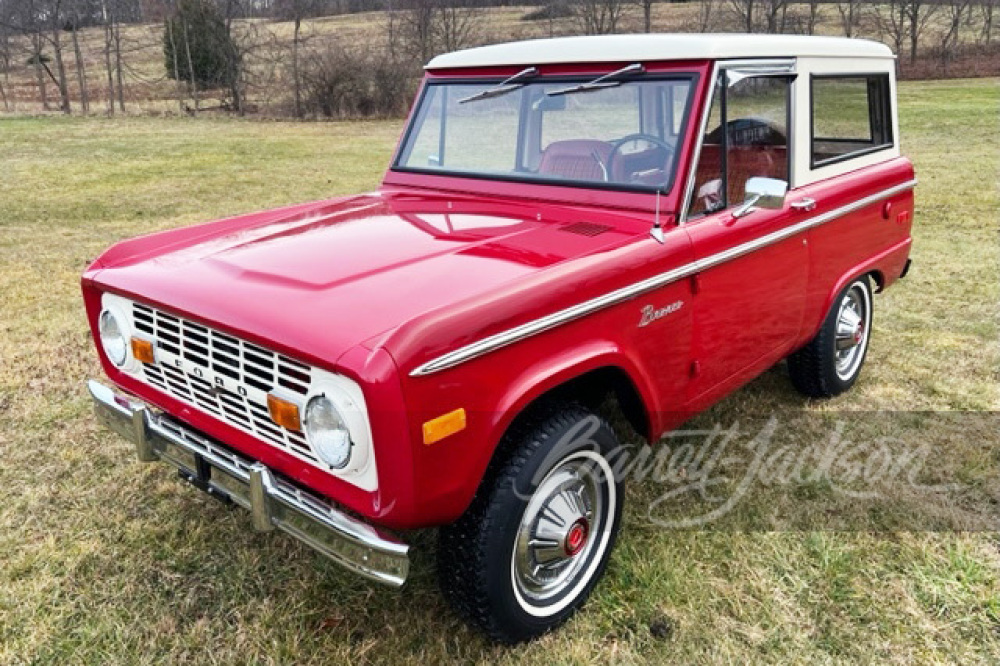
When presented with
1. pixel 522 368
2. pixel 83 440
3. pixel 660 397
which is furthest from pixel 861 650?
pixel 83 440

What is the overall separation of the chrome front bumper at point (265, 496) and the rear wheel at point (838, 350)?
9.36 feet

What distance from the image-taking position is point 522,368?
2338mm

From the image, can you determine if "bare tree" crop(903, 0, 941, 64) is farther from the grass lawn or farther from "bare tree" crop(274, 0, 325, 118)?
the grass lawn

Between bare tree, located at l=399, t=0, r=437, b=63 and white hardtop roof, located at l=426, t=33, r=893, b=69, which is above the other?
bare tree, located at l=399, t=0, r=437, b=63

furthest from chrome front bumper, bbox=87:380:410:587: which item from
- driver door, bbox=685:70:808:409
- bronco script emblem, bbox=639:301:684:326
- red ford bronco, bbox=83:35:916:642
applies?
driver door, bbox=685:70:808:409

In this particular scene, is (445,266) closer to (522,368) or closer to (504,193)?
(522,368)

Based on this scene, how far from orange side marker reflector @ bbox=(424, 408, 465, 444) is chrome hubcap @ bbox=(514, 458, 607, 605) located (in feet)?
1.60

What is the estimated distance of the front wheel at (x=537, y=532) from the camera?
2416 mm

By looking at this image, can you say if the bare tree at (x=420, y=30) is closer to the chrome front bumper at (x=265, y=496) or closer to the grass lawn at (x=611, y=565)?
the grass lawn at (x=611, y=565)

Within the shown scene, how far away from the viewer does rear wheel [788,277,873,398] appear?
163 inches

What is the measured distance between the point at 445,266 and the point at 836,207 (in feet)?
7.30

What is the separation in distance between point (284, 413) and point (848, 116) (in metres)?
3.30

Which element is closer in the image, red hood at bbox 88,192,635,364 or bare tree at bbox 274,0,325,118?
red hood at bbox 88,192,635,364

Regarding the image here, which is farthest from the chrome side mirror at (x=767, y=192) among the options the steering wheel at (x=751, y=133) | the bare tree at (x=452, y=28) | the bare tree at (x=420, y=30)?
the bare tree at (x=452, y=28)
